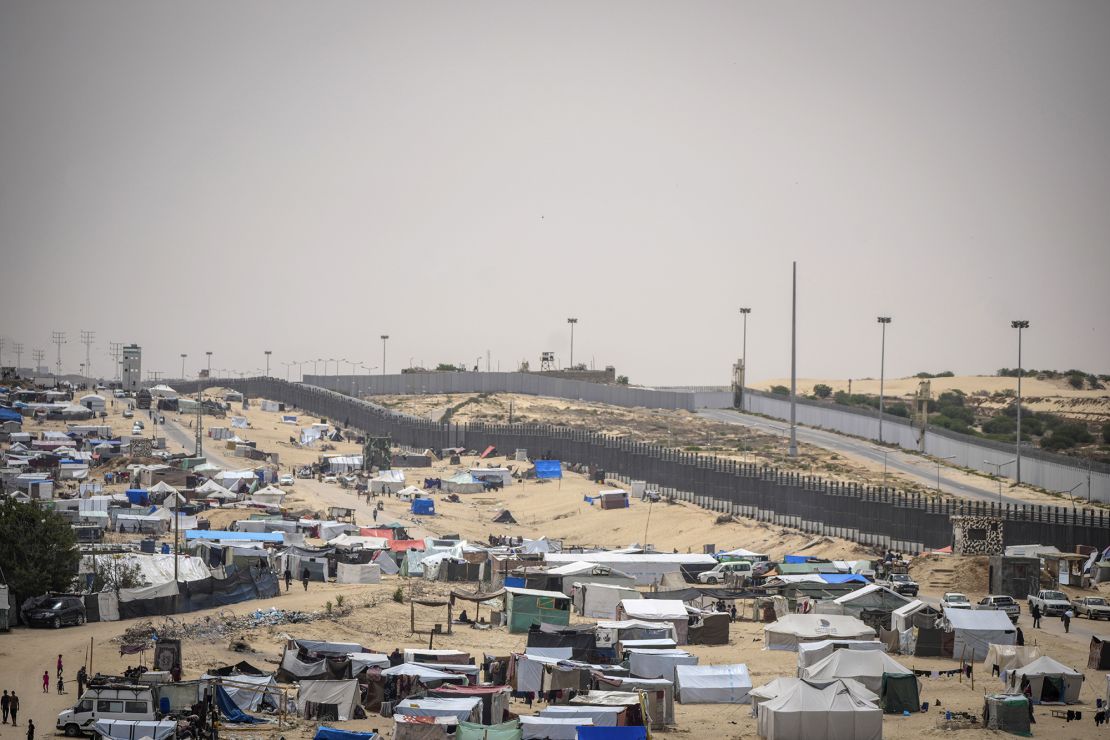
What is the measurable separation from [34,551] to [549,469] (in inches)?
1732

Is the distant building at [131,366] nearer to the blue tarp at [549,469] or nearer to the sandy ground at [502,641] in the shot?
the blue tarp at [549,469]

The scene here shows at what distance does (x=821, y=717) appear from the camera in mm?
28766

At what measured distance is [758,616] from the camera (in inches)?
1750

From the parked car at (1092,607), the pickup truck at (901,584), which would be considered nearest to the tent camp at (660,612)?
the pickup truck at (901,584)

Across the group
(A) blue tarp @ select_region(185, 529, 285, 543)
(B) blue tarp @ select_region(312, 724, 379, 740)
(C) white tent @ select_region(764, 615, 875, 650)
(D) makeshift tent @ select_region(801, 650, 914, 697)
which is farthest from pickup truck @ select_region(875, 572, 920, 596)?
(A) blue tarp @ select_region(185, 529, 285, 543)

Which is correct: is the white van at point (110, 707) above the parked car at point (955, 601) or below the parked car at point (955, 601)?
below

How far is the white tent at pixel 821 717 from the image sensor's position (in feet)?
93.7

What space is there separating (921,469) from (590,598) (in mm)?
42781

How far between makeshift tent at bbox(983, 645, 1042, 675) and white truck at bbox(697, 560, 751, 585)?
44.5 feet

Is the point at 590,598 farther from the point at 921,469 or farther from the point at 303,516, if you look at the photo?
the point at 921,469

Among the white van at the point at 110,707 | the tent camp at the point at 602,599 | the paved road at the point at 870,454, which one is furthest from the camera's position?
the paved road at the point at 870,454

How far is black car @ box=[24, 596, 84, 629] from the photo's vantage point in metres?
40.9

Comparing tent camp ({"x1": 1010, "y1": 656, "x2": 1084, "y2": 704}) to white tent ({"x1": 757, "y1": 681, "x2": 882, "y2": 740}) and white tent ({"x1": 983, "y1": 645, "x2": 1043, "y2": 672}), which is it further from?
white tent ({"x1": 757, "y1": 681, "x2": 882, "y2": 740})

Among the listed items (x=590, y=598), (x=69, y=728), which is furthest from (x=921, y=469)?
(x=69, y=728)
